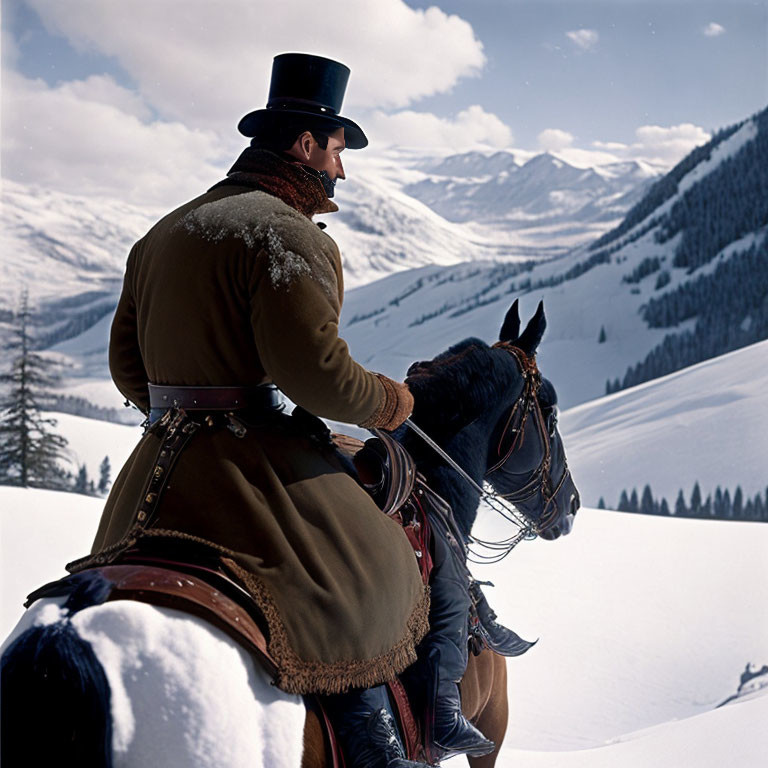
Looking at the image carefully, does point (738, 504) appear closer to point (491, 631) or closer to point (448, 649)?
point (491, 631)

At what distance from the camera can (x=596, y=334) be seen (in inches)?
3095

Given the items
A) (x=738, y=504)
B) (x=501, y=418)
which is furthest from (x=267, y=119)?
(x=738, y=504)

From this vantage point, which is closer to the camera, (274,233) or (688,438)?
(274,233)

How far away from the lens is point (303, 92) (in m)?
2.81

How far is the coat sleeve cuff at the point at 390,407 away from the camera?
8.68ft

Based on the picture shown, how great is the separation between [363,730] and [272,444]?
0.94 metres

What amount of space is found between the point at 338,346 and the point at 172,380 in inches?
21.2

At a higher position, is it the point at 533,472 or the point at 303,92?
the point at 303,92

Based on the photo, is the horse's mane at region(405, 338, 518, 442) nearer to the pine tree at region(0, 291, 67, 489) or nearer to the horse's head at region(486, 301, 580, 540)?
the horse's head at region(486, 301, 580, 540)

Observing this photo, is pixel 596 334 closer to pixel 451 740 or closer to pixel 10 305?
pixel 10 305

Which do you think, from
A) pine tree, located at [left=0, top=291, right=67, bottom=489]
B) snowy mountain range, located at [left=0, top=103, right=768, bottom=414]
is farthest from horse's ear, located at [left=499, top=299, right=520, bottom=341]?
snowy mountain range, located at [left=0, top=103, right=768, bottom=414]

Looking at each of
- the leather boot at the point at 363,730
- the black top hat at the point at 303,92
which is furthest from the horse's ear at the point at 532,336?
the leather boot at the point at 363,730

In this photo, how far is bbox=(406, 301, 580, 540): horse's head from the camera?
11.1 ft

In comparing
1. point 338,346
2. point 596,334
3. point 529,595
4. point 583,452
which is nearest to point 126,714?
point 338,346
